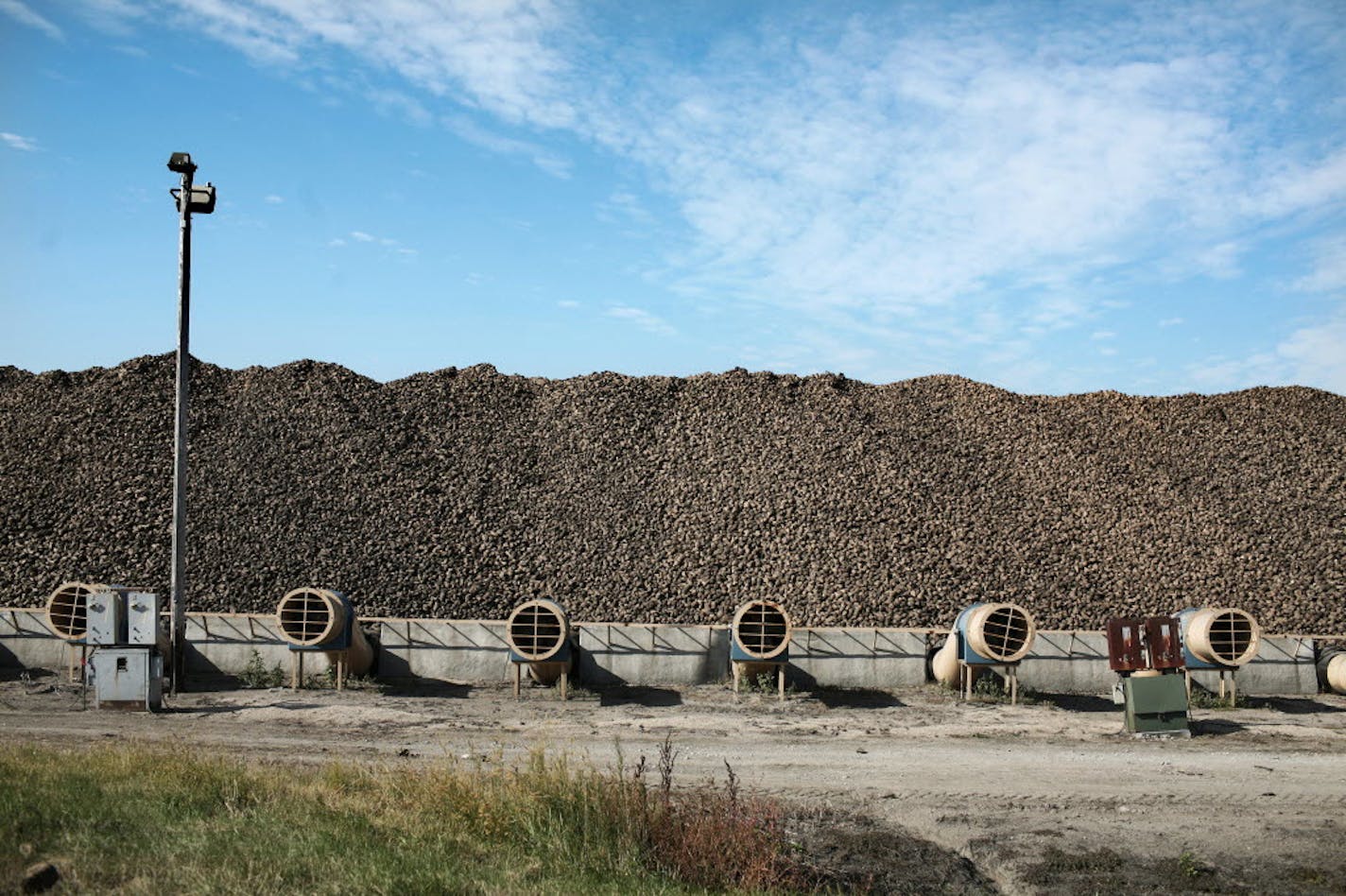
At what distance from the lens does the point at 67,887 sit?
23.1 feet

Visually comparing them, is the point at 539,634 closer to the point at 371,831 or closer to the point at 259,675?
the point at 259,675

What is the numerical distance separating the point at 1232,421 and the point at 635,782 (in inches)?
1083

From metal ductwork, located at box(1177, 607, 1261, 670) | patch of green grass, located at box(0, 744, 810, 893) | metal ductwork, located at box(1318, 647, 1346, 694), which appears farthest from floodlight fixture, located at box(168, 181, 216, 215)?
metal ductwork, located at box(1318, 647, 1346, 694)

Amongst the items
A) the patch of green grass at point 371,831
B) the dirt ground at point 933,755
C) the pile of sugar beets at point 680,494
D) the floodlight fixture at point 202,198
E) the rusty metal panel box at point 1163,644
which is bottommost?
the dirt ground at point 933,755

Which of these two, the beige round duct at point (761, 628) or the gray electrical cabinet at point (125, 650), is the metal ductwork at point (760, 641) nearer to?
the beige round duct at point (761, 628)

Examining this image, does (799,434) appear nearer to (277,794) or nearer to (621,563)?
(621,563)

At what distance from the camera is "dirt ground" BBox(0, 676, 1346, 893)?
32.6 ft

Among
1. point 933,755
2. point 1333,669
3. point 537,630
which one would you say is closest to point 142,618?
point 537,630

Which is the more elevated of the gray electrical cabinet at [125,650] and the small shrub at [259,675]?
the gray electrical cabinet at [125,650]

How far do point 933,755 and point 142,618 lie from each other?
1142 centimetres

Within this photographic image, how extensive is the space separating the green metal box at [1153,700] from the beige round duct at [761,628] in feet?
17.5

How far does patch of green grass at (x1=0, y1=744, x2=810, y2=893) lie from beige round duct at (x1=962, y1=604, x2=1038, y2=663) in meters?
9.46

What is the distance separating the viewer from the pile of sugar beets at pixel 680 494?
78.2 ft

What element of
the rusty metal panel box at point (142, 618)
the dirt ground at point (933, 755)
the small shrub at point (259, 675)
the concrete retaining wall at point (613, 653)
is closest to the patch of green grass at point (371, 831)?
the dirt ground at point (933, 755)
